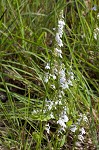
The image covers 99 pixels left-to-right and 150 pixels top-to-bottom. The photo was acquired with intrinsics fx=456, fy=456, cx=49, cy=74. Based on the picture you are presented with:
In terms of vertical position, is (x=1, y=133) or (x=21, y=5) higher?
(x=21, y=5)

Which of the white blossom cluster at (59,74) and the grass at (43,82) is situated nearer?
the white blossom cluster at (59,74)

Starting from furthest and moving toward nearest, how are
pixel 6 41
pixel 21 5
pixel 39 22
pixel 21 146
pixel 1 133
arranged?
pixel 39 22 < pixel 21 5 < pixel 6 41 < pixel 1 133 < pixel 21 146

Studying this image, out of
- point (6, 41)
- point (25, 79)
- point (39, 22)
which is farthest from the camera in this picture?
point (39, 22)

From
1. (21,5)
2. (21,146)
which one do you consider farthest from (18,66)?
(21,146)

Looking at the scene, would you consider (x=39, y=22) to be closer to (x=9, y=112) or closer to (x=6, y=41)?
(x=6, y=41)

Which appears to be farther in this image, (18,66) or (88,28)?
(88,28)

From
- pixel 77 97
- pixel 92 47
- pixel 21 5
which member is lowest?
pixel 77 97

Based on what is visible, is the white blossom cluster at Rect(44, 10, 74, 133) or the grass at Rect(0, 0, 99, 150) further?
the grass at Rect(0, 0, 99, 150)

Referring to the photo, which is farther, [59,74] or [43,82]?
[43,82]
